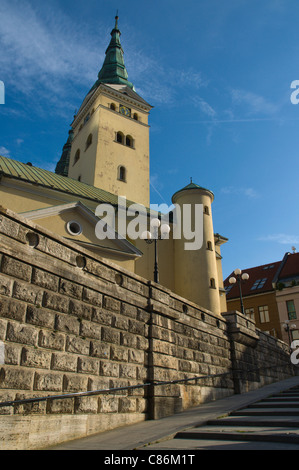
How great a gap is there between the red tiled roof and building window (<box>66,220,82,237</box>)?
2667cm

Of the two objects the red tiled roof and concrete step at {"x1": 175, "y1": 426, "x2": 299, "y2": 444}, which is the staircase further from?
the red tiled roof

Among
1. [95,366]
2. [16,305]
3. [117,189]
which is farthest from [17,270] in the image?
[117,189]

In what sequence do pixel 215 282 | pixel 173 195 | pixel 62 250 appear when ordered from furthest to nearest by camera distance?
pixel 173 195
pixel 215 282
pixel 62 250

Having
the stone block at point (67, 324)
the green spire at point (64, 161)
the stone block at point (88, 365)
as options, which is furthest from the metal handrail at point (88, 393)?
the green spire at point (64, 161)

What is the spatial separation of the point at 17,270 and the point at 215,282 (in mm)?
18624

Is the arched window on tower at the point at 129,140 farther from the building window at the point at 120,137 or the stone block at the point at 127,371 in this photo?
the stone block at the point at 127,371

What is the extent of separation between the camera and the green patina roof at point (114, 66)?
3669cm

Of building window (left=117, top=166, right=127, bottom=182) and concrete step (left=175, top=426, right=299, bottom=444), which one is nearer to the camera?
concrete step (left=175, top=426, right=299, bottom=444)

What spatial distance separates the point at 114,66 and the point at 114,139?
1085 cm

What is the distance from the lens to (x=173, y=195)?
26.6 meters

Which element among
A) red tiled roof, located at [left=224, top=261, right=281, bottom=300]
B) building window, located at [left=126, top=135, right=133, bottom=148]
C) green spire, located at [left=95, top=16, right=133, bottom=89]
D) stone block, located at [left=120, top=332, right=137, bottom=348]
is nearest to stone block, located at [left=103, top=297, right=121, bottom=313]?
stone block, located at [left=120, top=332, right=137, bottom=348]

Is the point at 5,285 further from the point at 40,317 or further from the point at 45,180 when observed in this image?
the point at 45,180

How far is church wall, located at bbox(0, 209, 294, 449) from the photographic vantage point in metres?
5.71
